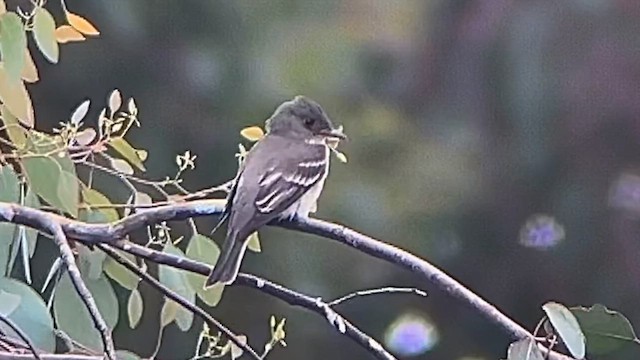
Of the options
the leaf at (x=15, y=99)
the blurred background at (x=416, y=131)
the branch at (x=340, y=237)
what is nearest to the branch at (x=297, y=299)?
the branch at (x=340, y=237)

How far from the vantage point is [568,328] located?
90 cm

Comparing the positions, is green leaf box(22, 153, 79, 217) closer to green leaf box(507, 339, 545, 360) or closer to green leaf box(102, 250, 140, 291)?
green leaf box(102, 250, 140, 291)

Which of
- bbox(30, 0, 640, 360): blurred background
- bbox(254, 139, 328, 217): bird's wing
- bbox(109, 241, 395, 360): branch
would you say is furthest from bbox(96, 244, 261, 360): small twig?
bbox(30, 0, 640, 360): blurred background

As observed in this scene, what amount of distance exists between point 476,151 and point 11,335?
85 centimetres

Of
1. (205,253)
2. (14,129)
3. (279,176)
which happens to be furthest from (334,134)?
(14,129)

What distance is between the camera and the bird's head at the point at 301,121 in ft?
5.09

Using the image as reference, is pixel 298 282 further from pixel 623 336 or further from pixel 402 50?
pixel 623 336

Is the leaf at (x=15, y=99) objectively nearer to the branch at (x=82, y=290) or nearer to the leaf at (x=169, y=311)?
the branch at (x=82, y=290)

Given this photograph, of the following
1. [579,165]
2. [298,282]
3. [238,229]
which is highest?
[579,165]

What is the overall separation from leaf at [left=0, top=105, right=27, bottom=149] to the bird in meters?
0.17

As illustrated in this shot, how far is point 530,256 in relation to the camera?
71.6 inches

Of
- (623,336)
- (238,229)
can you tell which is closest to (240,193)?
(238,229)

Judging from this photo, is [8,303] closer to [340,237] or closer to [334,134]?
[340,237]

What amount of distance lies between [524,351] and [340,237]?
0.51ft
